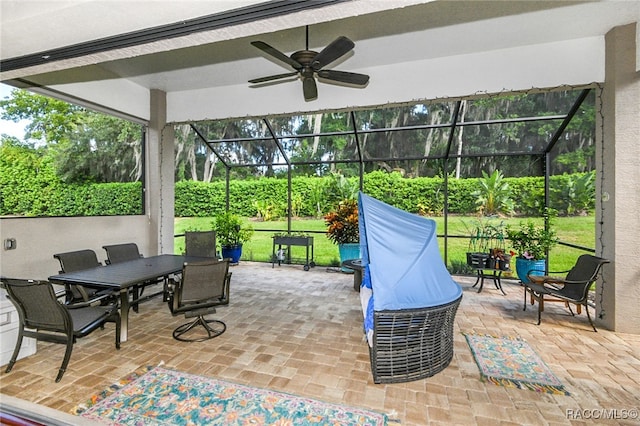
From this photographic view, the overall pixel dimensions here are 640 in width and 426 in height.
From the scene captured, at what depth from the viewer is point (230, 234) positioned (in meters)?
7.41

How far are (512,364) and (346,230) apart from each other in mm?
4021

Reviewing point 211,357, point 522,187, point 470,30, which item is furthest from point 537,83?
point 211,357

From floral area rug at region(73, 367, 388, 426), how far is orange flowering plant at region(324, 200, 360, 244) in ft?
14.2

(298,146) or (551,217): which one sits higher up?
(298,146)

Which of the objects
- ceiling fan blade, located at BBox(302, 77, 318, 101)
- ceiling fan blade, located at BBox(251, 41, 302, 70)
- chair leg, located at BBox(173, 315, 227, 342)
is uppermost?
ceiling fan blade, located at BBox(251, 41, 302, 70)

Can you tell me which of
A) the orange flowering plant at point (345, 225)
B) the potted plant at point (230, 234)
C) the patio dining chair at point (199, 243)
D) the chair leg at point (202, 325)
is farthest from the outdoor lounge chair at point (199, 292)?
the potted plant at point (230, 234)

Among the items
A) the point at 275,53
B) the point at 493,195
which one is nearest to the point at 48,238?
the point at 275,53

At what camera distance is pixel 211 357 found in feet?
9.70

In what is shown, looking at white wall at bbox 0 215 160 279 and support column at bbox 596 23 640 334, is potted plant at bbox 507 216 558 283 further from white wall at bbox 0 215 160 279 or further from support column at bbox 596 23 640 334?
white wall at bbox 0 215 160 279

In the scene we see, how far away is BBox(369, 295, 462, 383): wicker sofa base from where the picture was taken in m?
2.46

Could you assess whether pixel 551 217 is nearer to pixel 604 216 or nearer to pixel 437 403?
pixel 604 216

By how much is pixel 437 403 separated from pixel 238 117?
538 centimetres

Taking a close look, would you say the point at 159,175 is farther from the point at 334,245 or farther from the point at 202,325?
the point at 334,245

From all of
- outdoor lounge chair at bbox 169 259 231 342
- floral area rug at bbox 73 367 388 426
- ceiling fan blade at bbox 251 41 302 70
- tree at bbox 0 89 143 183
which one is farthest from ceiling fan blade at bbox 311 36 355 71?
tree at bbox 0 89 143 183
